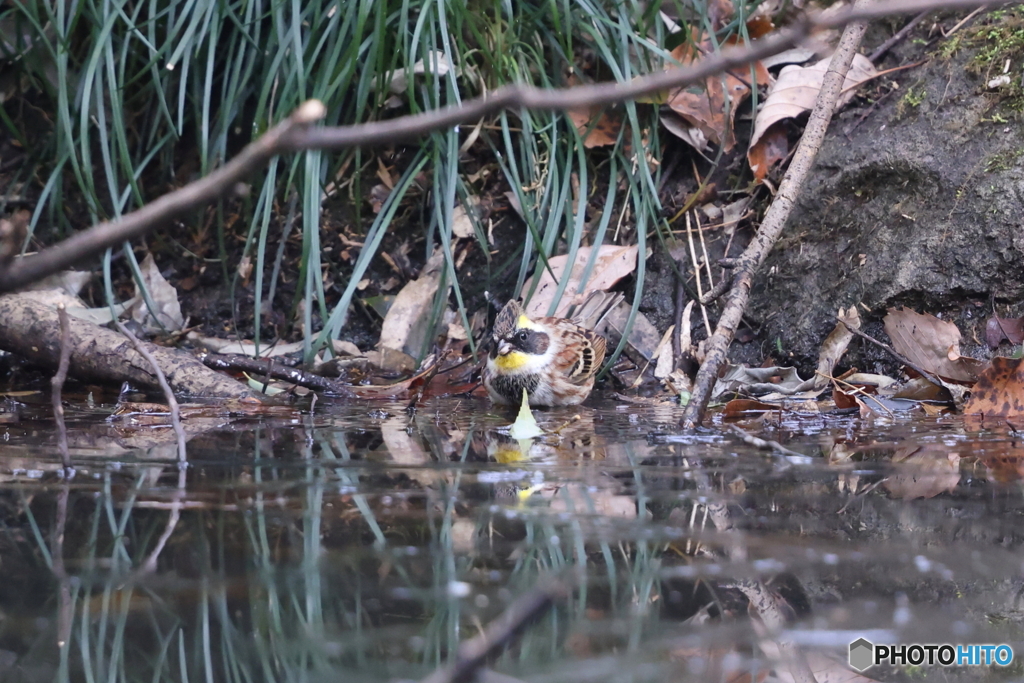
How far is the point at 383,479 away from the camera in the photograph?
2.38 metres

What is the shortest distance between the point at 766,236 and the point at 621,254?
1.32m

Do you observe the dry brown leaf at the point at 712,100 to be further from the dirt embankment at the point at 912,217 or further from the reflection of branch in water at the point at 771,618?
the reflection of branch in water at the point at 771,618

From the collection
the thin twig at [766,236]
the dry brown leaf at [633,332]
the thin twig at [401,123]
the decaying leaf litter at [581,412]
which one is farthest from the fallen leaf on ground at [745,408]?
the thin twig at [401,123]

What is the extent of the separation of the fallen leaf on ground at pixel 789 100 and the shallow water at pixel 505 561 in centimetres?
262

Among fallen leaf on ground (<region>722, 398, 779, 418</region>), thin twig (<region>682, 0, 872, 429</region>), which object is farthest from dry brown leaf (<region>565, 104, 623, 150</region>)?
fallen leaf on ground (<region>722, 398, 779, 418</region>)

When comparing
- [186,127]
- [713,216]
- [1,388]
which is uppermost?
[186,127]

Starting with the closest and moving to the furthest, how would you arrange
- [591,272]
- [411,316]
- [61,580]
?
[61,580], [591,272], [411,316]

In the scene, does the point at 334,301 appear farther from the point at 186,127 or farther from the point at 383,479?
the point at 383,479

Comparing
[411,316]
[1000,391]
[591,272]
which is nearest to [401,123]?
[1000,391]

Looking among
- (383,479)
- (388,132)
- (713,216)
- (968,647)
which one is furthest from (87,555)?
(713,216)

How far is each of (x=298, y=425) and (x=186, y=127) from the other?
9.74ft

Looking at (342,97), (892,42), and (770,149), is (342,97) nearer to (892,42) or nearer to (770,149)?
(770,149)

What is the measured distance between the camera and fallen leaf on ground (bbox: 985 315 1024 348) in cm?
394

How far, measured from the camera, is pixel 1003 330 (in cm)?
398
